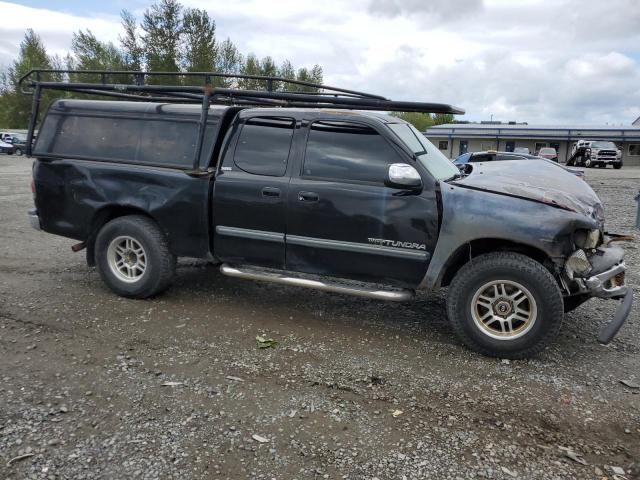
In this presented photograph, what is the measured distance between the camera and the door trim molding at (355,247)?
165 inches

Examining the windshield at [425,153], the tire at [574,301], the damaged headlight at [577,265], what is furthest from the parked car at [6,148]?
the damaged headlight at [577,265]

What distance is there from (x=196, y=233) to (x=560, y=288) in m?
3.27

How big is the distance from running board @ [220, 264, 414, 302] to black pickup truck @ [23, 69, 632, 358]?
14 millimetres

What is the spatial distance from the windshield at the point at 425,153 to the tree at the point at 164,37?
4453cm

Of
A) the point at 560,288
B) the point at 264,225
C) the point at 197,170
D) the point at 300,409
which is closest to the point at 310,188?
the point at 264,225

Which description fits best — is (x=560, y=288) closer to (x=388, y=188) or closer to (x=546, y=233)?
(x=546, y=233)

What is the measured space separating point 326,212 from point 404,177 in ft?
2.45

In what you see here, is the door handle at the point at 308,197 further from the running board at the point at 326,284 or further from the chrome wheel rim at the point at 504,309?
the chrome wheel rim at the point at 504,309

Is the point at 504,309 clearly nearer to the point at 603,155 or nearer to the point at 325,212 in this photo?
the point at 325,212

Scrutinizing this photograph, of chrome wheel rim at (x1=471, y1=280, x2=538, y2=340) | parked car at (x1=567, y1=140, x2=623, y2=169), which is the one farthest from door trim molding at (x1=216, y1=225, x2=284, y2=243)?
parked car at (x1=567, y1=140, x2=623, y2=169)

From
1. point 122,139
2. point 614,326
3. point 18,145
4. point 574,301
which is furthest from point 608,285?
point 18,145

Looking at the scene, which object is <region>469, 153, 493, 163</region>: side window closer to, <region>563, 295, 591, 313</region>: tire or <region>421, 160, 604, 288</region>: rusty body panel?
<region>421, 160, 604, 288</region>: rusty body panel

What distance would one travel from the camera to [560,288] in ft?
13.2

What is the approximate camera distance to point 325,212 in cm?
437
